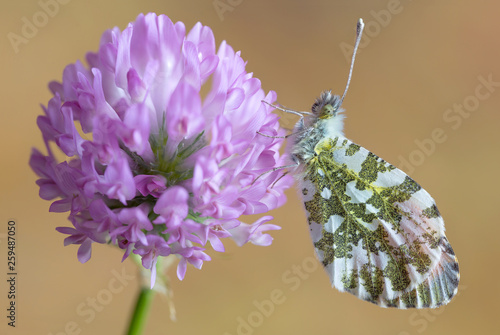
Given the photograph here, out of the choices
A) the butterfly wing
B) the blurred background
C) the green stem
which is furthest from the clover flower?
the blurred background

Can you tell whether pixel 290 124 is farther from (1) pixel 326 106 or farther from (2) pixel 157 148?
(2) pixel 157 148

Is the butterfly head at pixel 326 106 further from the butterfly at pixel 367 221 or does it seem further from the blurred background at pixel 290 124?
the blurred background at pixel 290 124

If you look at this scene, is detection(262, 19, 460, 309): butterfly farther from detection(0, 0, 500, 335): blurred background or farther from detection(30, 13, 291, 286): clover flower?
detection(0, 0, 500, 335): blurred background

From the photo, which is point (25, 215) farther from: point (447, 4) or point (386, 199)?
point (447, 4)

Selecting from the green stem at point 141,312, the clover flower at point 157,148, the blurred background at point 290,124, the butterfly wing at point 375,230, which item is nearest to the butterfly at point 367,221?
the butterfly wing at point 375,230

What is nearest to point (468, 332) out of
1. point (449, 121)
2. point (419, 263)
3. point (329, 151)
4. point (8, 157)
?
point (449, 121)

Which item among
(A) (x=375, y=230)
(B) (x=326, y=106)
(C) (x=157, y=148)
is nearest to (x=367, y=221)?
(A) (x=375, y=230)
